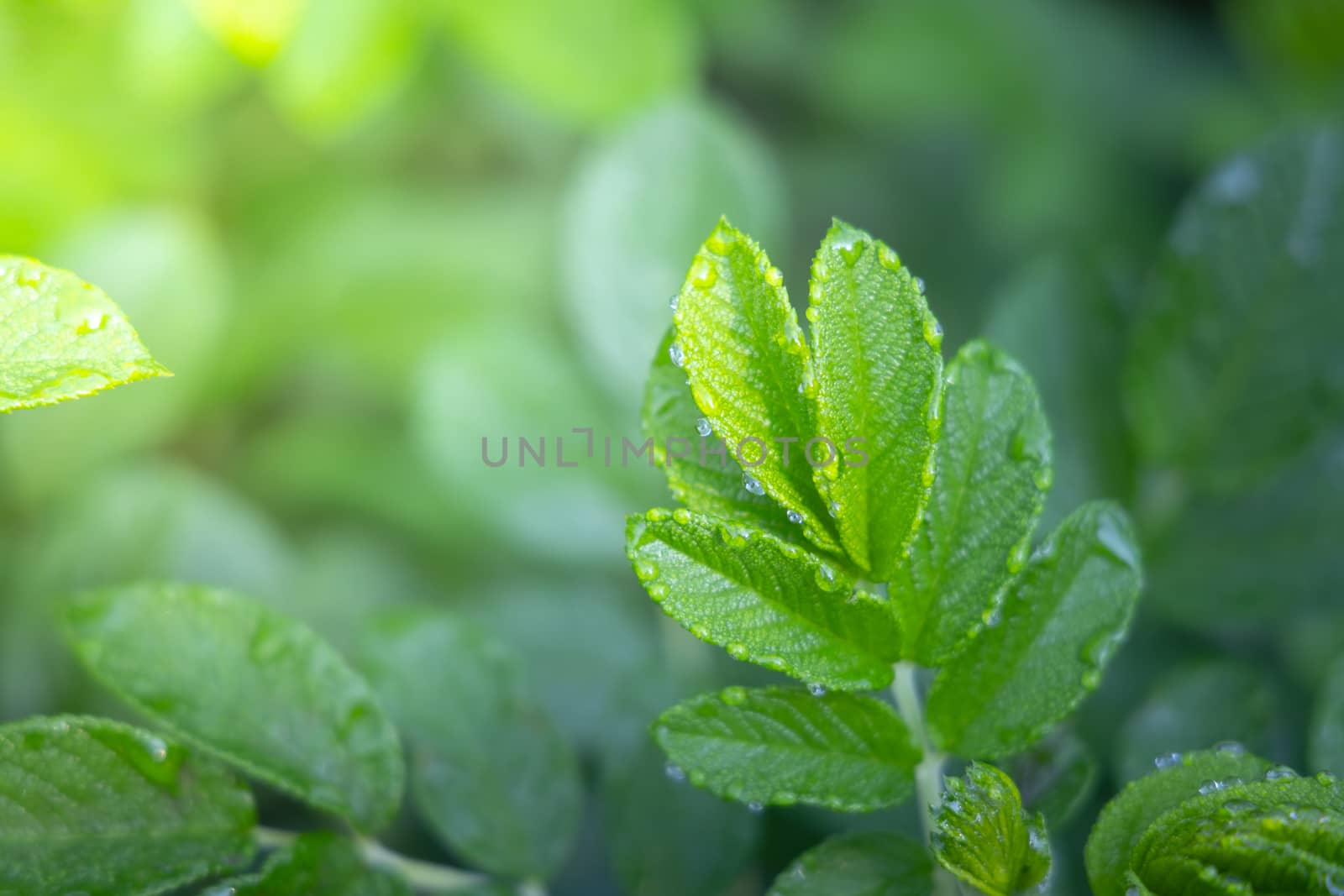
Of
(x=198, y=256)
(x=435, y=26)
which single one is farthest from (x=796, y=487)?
(x=435, y=26)

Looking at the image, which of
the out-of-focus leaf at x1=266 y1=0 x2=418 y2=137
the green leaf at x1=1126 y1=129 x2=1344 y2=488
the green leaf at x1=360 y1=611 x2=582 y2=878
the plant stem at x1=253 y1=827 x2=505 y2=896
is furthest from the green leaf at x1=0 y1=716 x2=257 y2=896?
the out-of-focus leaf at x1=266 y1=0 x2=418 y2=137

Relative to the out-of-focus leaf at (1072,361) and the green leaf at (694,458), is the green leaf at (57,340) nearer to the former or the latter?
the green leaf at (694,458)

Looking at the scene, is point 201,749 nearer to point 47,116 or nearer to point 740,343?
point 740,343

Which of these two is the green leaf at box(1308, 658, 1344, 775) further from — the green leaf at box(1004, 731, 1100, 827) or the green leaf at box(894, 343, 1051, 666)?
the green leaf at box(894, 343, 1051, 666)

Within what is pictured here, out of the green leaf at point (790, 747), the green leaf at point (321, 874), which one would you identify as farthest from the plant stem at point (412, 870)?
the green leaf at point (790, 747)

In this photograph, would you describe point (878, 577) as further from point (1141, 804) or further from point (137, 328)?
point (137, 328)

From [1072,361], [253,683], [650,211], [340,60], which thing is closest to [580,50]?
[340,60]
